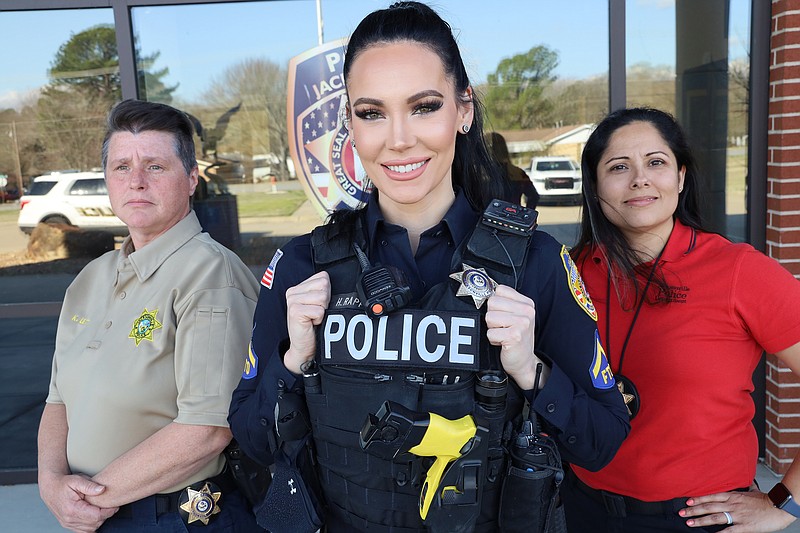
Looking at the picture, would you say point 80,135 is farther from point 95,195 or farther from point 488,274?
point 488,274

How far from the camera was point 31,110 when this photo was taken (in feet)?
13.9

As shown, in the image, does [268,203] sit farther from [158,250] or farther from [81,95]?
[158,250]

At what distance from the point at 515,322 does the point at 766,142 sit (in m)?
2.72

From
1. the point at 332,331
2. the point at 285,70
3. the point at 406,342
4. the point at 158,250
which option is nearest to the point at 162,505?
the point at 158,250

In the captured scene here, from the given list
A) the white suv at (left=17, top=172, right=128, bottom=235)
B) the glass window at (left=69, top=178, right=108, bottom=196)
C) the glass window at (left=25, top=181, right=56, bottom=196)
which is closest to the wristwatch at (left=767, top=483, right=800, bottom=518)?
the white suv at (left=17, top=172, right=128, bottom=235)

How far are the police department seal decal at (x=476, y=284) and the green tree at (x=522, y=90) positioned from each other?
2.91 metres

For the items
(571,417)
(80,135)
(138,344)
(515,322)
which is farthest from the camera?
(80,135)

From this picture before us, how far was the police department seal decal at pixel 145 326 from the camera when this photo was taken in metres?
1.66

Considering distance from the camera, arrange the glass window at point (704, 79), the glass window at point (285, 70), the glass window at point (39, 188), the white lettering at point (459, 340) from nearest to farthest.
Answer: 1. the white lettering at point (459, 340)
2. the glass window at point (704, 79)
3. the glass window at point (285, 70)
4. the glass window at point (39, 188)

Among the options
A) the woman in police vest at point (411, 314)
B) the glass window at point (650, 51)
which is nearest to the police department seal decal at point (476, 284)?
the woman in police vest at point (411, 314)

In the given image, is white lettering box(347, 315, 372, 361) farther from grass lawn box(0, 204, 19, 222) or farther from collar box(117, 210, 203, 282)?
grass lawn box(0, 204, 19, 222)

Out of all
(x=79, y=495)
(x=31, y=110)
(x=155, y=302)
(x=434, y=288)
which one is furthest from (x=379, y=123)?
(x=31, y=110)

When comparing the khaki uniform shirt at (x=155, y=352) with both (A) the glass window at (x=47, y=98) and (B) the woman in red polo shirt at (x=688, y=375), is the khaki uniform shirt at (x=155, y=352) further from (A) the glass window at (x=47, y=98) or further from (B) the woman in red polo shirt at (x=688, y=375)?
(A) the glass window at (x=47, y=98)

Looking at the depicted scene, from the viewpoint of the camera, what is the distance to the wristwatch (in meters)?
1.65
